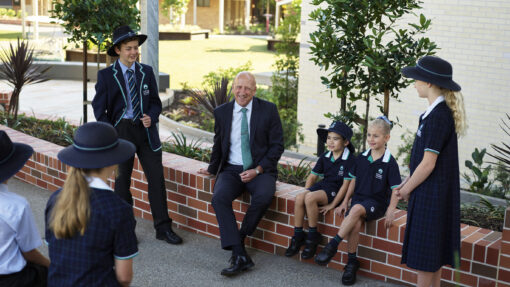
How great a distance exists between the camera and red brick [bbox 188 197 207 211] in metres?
5.72

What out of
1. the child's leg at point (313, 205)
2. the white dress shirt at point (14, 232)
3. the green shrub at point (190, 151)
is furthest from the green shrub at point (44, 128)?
the white dress shirt at point (14, 232)

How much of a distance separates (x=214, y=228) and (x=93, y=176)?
280cm

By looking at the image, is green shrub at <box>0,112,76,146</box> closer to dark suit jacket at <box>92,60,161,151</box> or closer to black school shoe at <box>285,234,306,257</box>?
dark suit jacket at <box>92,60,161,151</box>

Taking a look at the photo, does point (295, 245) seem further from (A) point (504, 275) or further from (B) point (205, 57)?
(B) point (205, 57)

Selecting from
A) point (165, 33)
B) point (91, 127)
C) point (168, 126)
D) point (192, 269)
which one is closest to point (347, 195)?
point (192, 269)

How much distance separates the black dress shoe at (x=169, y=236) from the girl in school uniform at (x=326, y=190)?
104 centimetres

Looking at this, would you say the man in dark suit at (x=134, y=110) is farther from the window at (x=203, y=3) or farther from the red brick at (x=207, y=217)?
the window at (x=203, y=3)

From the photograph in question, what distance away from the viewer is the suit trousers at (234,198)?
197 inches

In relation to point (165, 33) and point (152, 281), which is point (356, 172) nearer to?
point (152, 281)

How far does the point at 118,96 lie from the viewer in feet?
17.9

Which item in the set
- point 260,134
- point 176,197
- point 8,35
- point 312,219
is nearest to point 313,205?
point 312,219

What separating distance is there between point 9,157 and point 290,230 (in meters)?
2.61

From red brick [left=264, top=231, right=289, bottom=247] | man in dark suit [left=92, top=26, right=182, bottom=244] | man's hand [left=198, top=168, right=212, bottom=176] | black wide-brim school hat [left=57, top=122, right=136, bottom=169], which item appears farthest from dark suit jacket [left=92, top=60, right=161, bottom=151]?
black wide-brim school hat [left=57, top=122, right=136, bottom=169]

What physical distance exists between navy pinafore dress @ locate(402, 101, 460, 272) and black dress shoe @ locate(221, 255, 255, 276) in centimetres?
138
